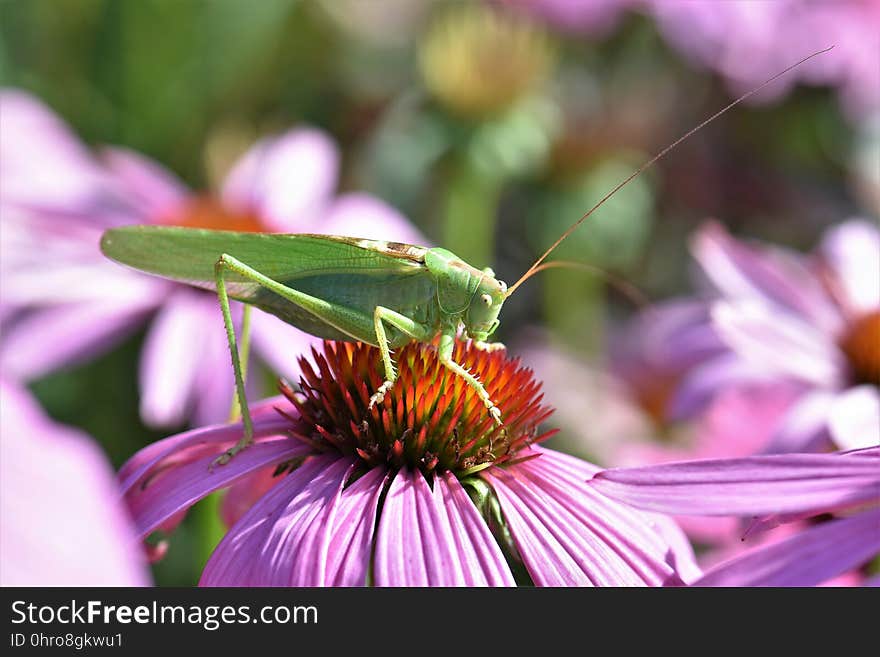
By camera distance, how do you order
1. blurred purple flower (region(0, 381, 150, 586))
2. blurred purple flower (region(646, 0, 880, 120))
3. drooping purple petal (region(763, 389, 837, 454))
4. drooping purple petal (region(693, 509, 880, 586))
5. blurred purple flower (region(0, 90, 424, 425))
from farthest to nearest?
blurred purple flower (region(646, 0, 880, 120))
blurred purple flower (region(0, 90, 424, 425))
drooping purple petal (region(763, 389, 837, 454))
drooping purple petal (region(693, 509, 880, 586))
blurred purple flower (region(0, 381, 150, 586))

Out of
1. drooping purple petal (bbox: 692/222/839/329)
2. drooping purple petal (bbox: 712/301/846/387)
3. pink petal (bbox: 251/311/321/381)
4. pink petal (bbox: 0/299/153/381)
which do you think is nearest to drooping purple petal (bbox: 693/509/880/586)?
drooping purple petal (bbox: 712/301/846/387)

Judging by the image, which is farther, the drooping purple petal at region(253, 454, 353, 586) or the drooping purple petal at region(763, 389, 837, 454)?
the drooping purple petal at region(763, 389, 837, 454)

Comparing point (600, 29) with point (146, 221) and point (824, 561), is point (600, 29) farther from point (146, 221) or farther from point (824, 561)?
point (824, 561)

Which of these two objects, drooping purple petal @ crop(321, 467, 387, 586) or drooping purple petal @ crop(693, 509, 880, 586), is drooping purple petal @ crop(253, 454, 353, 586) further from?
drooping purple petal @ crop(693, 509, 880, 586)

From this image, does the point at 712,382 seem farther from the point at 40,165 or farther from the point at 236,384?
the point at 40,165

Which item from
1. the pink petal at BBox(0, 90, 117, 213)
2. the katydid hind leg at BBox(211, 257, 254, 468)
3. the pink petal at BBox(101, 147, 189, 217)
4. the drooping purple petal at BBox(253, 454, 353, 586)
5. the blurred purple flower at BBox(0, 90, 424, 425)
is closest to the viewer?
the drooping purple petal at BBox(253, 454, 353, 586)

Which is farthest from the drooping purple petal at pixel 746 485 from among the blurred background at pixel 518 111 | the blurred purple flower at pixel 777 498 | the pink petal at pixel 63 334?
the blurred background at pixel 518 111

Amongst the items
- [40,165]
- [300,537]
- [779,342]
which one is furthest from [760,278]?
[40,165]
